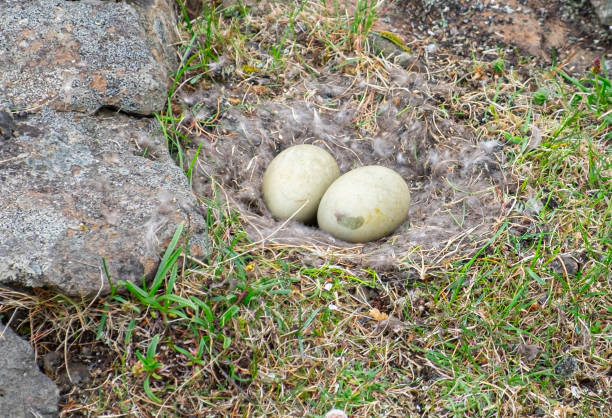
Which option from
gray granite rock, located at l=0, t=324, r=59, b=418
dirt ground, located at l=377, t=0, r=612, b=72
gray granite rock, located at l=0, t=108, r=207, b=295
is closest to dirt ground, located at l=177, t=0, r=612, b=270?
dirt ground, located at l=377, t=0, r=612, b=72

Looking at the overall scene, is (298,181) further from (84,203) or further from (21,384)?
(21,384)

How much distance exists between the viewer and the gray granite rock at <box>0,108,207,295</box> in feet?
7.99

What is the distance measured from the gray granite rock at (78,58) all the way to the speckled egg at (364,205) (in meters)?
1.00

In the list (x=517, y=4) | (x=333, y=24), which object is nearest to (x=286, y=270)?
(x=333, y=24)

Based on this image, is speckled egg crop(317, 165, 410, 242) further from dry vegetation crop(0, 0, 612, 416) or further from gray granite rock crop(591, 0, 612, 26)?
gray granite rock crop(591, 0, 612, 26)

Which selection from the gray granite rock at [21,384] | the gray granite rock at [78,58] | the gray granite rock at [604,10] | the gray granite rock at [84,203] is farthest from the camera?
the gray granite rock at [604,10]

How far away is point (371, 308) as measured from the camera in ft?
9.04

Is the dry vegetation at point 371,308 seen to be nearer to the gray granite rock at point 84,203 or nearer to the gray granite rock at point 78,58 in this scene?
the gray granite rock at point 84,203

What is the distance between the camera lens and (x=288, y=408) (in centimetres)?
245

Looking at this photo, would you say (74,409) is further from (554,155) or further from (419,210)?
(554,155)

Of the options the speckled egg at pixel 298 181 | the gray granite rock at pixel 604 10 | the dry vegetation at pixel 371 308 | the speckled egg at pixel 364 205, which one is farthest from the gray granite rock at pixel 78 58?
the gray granite rock at pixel 604 10

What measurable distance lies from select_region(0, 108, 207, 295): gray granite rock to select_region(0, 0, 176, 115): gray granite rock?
117 mm

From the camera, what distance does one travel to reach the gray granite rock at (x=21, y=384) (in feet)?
7.33

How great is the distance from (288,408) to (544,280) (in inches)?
48.9
